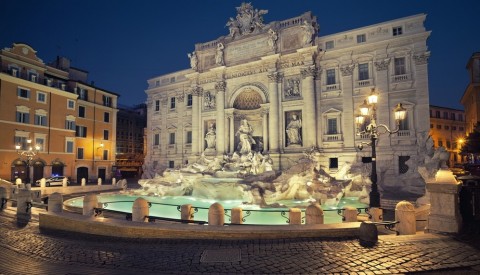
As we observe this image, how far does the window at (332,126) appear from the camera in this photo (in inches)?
1040

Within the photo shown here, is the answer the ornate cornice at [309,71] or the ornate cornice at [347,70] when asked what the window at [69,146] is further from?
the ornate cornice at [347,70]

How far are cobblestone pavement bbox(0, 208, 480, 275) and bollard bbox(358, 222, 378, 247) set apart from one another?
0.14 m

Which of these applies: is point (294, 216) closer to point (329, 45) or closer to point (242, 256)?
point (242, 256)

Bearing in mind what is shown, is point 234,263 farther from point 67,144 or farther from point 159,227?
point 67,144

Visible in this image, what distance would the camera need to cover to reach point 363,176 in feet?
70.3

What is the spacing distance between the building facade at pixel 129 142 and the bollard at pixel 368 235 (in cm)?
4818

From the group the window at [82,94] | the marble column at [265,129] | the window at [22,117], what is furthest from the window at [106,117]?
the marble column at [265,129]

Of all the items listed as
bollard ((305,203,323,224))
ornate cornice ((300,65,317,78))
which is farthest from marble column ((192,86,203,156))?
bollard ((305,203,323,224))

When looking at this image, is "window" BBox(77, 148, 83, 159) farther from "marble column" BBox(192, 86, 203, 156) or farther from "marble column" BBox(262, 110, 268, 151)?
"marble column" BBox(262, 110, 268, 151)

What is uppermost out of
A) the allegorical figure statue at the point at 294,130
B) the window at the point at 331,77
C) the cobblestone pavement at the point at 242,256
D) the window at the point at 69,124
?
the window at the point at 331,77

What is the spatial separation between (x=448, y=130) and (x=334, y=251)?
196ft

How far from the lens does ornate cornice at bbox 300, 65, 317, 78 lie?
26.6 metres

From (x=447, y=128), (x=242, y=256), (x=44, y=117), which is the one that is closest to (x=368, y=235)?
(x=242, y=256)

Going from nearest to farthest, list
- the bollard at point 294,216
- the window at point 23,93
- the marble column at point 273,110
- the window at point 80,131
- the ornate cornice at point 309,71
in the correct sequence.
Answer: the bollard at point 294,216
the ornate cornice at point 309,71
the marble column at point 273,110
the window at point 23,93
the window at point 80,131
